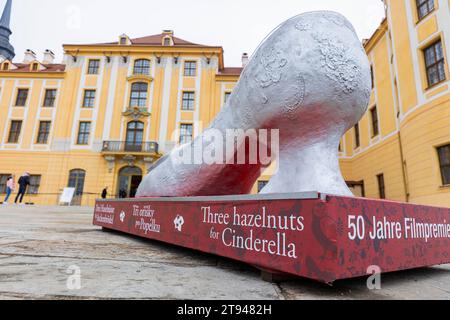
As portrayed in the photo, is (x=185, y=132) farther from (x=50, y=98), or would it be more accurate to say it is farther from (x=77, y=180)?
(x=50, y=98)

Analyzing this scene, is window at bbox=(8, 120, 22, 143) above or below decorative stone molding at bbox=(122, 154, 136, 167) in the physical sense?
above

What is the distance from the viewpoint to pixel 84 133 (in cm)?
1759

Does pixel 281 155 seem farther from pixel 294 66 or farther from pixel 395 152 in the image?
pixel 395 152

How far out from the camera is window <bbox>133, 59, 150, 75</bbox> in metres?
18.6

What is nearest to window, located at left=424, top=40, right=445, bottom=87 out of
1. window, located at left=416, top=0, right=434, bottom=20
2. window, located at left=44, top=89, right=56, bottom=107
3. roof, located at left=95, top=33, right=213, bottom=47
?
window, located at left=416, top=0, right=434, bottom=20

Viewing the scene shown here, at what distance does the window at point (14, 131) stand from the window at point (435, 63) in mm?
22167

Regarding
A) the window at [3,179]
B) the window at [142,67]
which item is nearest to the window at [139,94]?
the window at [142,67]

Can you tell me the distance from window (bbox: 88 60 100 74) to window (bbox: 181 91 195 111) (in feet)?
21.0

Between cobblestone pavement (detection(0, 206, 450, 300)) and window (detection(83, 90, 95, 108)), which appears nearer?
cobblestone pavement (detection(0, 206, 450, 300))

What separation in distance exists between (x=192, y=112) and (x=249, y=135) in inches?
637

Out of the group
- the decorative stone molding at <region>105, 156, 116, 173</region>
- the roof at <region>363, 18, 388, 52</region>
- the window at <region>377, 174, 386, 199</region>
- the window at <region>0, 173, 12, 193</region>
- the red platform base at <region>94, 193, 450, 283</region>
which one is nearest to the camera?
the red platform base at <region>94, 193, 450, 283</region>

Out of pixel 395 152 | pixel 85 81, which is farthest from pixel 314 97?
pixel 85 81

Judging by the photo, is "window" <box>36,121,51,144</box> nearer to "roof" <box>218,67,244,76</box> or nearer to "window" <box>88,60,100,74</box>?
"window" <box>88,60,100,74</box>

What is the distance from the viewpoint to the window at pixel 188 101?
59.2 ft
